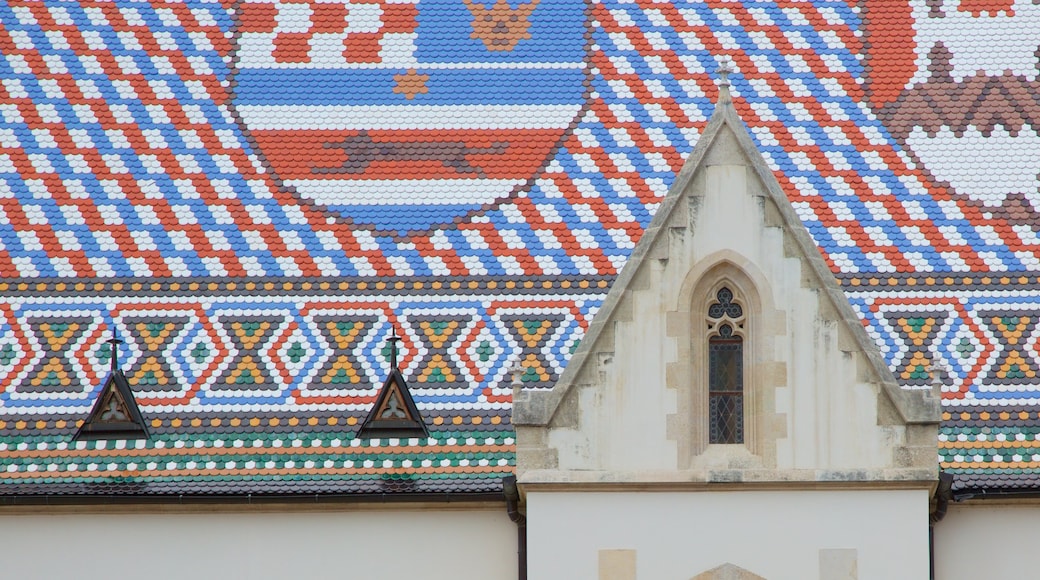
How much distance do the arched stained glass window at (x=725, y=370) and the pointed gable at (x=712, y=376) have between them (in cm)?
3

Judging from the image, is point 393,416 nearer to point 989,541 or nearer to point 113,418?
point 113,418

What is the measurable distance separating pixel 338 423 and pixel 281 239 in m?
2.72

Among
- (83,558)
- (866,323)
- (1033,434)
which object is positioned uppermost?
(866,323)

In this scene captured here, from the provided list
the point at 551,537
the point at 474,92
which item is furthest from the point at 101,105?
the point at 551,537

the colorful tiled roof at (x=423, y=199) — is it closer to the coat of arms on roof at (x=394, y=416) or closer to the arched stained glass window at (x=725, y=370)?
the coat of arms on roof at (x=394, y=416)

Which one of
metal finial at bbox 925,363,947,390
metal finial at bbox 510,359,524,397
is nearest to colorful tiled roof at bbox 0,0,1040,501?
metal finial at bbox 925,363,947,390

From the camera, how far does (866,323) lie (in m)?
21.3

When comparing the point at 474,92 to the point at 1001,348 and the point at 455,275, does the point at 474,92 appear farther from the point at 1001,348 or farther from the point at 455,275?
the point at 1001,348

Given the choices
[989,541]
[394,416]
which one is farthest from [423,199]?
[989,541]

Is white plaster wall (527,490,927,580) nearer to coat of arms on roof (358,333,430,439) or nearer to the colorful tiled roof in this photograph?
the colorful tiled roof

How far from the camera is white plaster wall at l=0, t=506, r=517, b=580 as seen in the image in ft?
66.1

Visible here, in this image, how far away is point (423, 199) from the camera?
74.3 ft

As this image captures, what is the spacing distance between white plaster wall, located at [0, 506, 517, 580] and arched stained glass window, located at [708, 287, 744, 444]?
2604 millimetres

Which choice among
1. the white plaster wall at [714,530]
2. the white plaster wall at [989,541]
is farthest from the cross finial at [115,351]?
the white plaster wall at [989,541]
